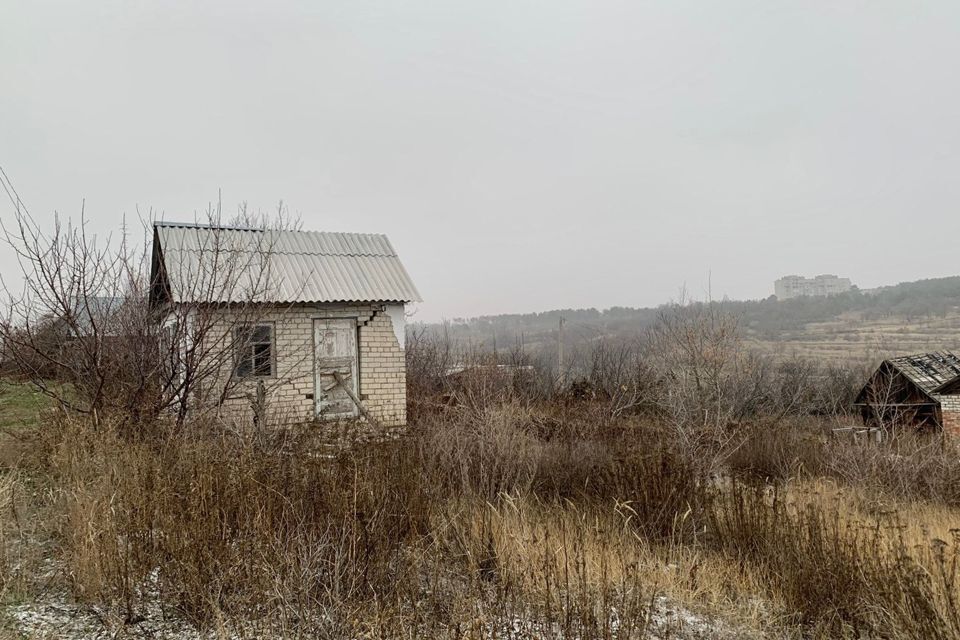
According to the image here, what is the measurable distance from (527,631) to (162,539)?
228 centimetres

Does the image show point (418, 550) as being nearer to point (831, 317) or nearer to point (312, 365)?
point (312, 365)

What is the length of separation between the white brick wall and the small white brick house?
0.02 metres

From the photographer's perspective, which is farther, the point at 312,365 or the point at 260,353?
the point at 312,365

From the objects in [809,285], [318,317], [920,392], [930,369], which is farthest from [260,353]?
[809,285]

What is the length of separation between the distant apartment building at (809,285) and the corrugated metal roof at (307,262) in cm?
5550

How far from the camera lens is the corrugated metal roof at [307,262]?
10312 millimetres

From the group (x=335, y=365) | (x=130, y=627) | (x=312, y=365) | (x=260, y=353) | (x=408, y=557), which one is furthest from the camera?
(x=335, y=365)

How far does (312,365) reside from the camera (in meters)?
11.1

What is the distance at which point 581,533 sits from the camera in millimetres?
4793

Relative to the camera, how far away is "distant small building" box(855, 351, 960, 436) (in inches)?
653

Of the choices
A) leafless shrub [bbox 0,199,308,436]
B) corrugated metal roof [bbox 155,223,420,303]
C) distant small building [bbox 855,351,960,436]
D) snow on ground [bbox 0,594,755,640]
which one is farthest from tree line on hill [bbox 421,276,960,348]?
snow on ground [bbox 0,594,755,640]

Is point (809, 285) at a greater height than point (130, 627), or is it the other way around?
point (809, 285)

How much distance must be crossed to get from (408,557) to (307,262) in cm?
878

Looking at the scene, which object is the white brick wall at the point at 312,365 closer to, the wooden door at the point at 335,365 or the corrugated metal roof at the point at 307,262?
the wooden door at the point at 335,365
